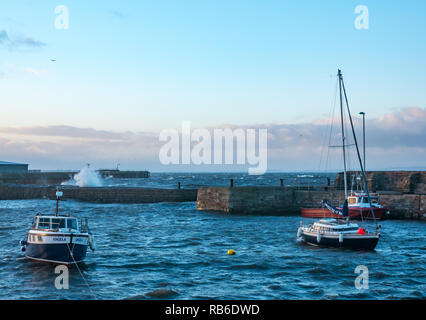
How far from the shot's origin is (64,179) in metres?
140

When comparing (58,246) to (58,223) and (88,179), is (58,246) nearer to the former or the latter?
(58,223)

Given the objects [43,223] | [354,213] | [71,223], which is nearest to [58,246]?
[71,223]

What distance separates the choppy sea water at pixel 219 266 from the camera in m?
20.2

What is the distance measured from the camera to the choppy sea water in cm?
2020

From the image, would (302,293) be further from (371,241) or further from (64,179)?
(64,179)

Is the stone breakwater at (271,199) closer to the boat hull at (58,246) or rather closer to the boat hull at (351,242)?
the boat hull at (351,242)

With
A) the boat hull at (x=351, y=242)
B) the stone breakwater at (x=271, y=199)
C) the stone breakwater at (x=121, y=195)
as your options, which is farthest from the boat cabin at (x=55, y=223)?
the stone breakwater at (x=121, y=195)

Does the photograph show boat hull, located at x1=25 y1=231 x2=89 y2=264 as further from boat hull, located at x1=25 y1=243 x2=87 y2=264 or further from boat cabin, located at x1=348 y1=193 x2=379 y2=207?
boat cabin, located at x1=348 y1=193 x2=379 y2=207

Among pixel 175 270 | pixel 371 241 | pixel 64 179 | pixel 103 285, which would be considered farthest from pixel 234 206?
pixel 64 179

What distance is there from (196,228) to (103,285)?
20.5 m

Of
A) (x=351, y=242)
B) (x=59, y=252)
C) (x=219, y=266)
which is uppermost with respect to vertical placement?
(x=59, y=252)

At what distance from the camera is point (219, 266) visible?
83.8 feet

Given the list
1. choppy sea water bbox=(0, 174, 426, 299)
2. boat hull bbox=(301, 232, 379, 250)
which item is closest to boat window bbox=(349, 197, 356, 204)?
choppy sea water bbox=(0, 174, 426, 299)

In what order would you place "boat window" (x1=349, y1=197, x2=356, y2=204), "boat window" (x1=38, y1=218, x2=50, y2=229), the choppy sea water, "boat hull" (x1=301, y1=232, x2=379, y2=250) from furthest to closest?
1. "boat window" (x1=349, y1=197, x2=356, y2=204)
2. "boat hull" (x1=301, y1=232, x2=379, y2=250)
3. "boat window" (x1=38, y1=218, x2=50, y2=229)
4. the choppy sea water
